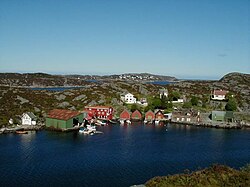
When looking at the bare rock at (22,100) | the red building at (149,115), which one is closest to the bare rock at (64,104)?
the bare rock at (22,100)

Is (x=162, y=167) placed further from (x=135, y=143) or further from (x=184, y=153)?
(x=135, y=143)

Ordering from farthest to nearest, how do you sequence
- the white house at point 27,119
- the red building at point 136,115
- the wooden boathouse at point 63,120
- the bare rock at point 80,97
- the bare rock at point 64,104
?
the bare rock at point 80,97, the bare rock at point 64,104, the red building at point 136,115, the white house at point 27,119, the wooden boathouse at point 63,120

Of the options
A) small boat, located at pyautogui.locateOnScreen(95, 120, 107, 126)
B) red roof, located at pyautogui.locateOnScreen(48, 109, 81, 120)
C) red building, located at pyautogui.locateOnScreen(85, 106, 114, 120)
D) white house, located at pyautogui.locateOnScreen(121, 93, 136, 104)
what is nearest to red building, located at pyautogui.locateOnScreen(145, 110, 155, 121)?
red building, located at pyautogui.locateOnScreen(85, 106, 114, 120)

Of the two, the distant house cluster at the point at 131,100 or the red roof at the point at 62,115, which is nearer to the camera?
the red roof at the point at 62,115

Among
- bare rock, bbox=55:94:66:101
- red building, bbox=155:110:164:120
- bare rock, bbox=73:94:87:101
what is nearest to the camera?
red building, bbox=155:110:164:120

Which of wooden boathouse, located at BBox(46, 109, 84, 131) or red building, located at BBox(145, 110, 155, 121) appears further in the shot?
red building, located at BBox(145, 110, 155, 121)

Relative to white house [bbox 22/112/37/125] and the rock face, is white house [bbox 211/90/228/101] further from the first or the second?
white house [bbox 22/112/37/125]

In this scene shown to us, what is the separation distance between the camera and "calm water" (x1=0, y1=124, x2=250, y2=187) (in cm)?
2191

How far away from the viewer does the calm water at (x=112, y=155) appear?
21.9m

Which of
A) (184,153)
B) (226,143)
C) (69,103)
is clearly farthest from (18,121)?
(226,143)

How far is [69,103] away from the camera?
55.2 meters

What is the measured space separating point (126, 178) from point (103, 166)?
3.34m

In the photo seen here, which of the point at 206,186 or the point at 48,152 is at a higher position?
the point at 206,186

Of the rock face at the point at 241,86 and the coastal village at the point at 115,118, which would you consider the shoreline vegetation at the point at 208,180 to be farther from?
the rock face at the point at 241,86
